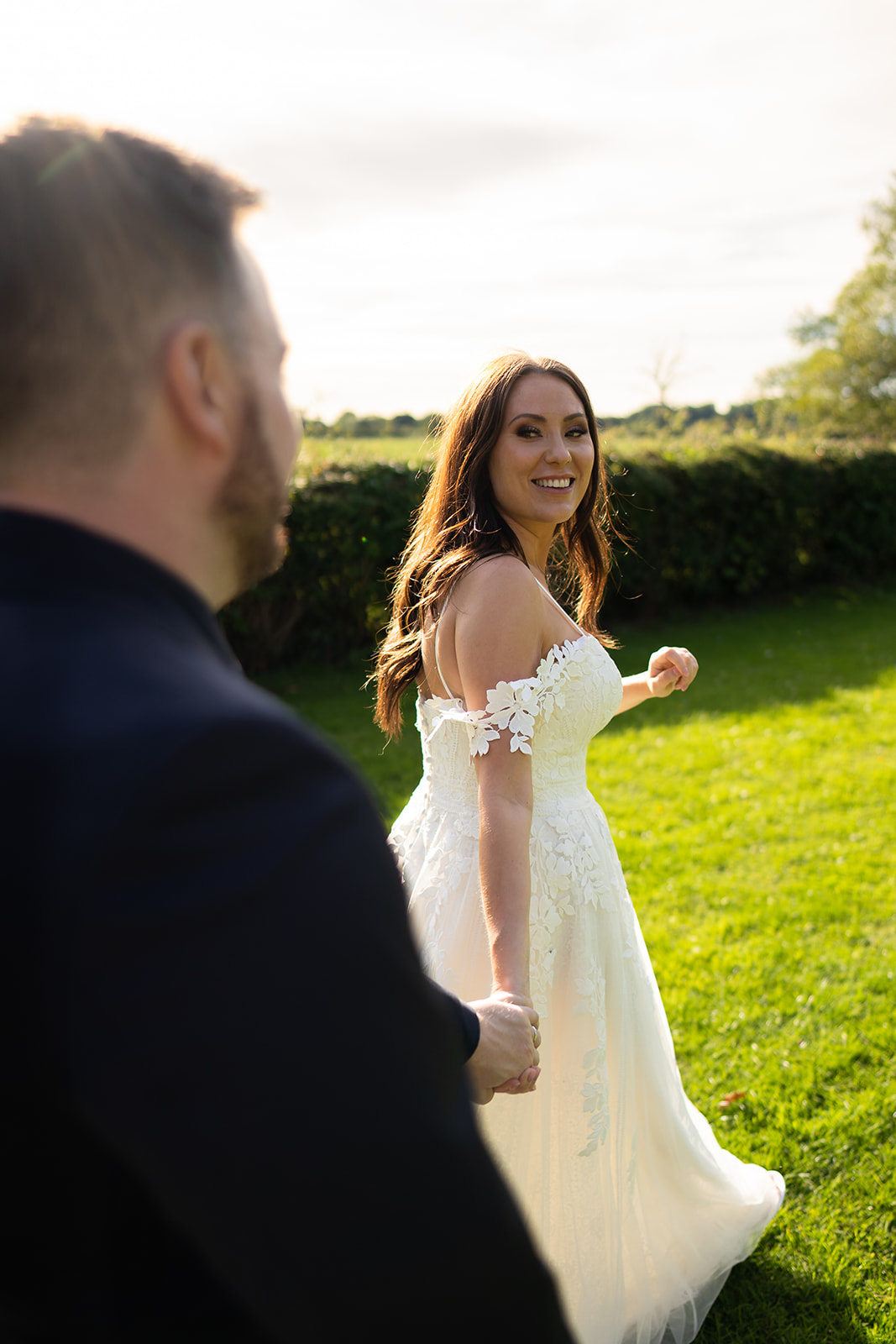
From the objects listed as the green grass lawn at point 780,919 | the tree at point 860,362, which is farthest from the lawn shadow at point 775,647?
the tree at point 860,362

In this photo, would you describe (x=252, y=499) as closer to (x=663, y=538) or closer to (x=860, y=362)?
(x=663, y=538)

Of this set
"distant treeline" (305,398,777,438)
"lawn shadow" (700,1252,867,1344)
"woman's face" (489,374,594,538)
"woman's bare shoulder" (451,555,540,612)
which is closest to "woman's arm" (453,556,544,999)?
"woman's bare shoulder" (451,555,540,612)

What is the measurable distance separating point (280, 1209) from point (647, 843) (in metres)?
5.26

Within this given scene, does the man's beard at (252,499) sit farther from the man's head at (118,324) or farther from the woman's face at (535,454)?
the woman's face at (535,454)

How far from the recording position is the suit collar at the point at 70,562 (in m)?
0.75

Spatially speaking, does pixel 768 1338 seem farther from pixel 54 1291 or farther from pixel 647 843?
pixel 647 843

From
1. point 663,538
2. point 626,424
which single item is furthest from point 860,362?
point 663,538

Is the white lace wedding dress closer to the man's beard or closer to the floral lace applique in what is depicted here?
the floral lace applique

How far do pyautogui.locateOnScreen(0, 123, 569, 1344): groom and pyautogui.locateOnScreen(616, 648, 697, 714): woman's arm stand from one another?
2.13 m

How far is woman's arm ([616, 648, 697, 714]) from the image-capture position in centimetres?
285

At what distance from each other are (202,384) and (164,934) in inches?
18.6

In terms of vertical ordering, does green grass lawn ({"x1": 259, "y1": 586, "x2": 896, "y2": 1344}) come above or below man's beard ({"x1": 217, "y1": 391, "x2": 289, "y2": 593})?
below

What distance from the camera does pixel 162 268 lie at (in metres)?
0.81

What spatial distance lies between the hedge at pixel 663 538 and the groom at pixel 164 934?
21.5 feet
